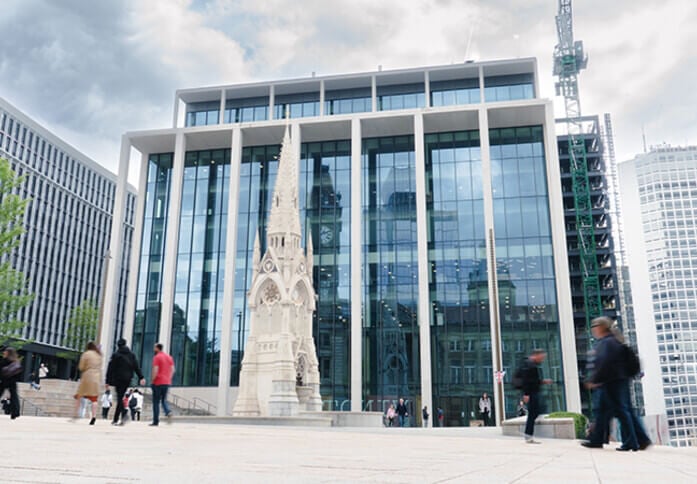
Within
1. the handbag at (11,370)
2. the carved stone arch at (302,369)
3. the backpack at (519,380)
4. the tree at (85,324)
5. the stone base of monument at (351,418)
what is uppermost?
the tree at (85,324)

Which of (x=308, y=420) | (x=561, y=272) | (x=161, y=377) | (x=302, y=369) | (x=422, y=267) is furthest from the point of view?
(x=422, y=267)

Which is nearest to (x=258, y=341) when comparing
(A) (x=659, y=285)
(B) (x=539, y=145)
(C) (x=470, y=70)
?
(B) (x=539, y=145)

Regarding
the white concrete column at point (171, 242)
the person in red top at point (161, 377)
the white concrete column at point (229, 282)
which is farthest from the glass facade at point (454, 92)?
the person in red top at point (161, 377)

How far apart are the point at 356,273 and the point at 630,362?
116 feet

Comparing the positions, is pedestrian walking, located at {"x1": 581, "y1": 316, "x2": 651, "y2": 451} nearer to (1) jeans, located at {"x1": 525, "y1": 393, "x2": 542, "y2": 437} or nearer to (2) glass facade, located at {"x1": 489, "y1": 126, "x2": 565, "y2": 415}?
(1) jeans, located at {"x1": 525, "y1": 393, "x2": 542, "y2": 437}

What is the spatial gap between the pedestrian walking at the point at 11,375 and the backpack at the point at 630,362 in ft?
Result: 39.8

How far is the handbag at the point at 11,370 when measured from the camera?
1381 cm

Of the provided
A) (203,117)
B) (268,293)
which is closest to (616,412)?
(268,293)

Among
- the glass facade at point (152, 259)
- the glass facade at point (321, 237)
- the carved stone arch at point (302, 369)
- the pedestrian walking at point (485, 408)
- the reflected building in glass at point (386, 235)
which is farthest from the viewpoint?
the glass facade at point (152, 259)

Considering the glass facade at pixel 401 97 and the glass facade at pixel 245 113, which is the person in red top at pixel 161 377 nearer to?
the glass facade at pixel 401 97

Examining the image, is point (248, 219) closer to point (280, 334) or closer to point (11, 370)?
point (280, 334)

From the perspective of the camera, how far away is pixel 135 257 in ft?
159

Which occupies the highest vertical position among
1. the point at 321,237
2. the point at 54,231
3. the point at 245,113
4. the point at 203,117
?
the point at 245,113

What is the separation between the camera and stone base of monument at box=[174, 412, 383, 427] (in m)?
22.1
